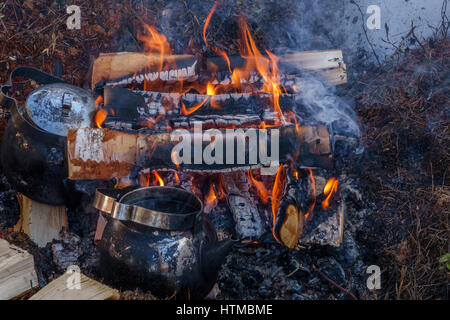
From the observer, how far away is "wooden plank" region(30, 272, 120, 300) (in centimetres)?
189

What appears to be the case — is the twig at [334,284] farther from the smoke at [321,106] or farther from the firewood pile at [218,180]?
the smoke at [321,106]

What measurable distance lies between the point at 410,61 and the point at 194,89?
1.92m

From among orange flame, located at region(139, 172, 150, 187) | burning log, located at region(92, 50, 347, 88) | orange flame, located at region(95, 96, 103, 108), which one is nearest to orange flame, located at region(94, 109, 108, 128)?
orange flame, located at region(95, 96, 103, 108)

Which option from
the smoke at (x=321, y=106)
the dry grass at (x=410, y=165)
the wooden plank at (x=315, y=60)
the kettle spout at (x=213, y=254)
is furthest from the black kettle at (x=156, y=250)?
the wooden plank at (x=315, y=60)

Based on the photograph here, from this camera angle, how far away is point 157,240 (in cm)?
204

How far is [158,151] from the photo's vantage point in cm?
261

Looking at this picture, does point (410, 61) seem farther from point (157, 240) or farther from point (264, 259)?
point (157, 240)

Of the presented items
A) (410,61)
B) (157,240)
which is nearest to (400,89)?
(410,61)

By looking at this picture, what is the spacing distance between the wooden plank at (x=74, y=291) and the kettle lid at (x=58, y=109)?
118 centimetres

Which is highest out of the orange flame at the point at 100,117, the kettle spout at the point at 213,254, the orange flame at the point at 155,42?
the orange flame at the point at 155,42

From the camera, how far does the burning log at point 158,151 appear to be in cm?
255

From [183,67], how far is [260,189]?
1.24 metres

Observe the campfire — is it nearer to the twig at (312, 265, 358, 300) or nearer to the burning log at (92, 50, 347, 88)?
the burning log at (92, 50, 347, 88)

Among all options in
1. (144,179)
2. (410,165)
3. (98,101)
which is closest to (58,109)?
(98,101)
